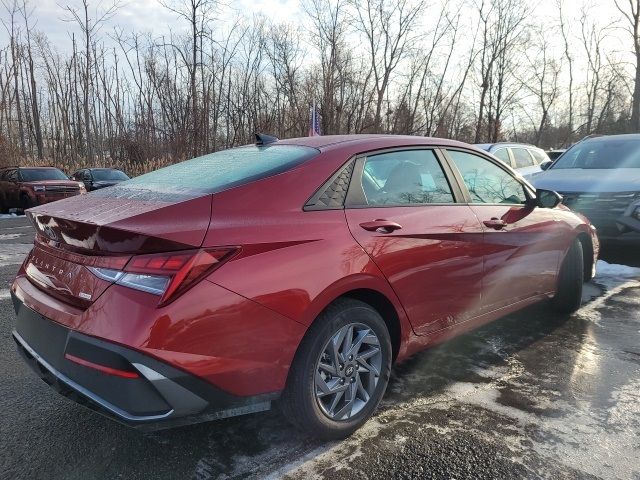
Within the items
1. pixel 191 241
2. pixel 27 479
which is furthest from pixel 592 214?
pixel 27 479

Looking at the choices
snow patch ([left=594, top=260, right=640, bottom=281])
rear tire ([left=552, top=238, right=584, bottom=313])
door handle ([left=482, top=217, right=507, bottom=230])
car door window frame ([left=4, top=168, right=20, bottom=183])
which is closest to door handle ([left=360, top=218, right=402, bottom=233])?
door handle ([left=482, top=217, right=507, bottom=230])

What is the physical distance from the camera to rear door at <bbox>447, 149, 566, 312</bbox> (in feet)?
11.5

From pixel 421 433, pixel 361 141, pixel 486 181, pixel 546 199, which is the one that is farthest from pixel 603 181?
pixel 421 433

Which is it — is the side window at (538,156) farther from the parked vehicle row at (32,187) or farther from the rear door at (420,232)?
the parked vehicle row at (32,187)

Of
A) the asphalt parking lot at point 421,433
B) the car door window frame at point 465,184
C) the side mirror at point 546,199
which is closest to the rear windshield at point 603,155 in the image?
the side mirror at point 546,199

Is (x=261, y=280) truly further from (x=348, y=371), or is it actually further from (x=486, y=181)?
(x=486, y=181)

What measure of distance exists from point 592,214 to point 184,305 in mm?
6342

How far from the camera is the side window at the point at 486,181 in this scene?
3.54m

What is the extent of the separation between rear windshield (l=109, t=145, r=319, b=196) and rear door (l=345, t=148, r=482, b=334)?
410 millimetres

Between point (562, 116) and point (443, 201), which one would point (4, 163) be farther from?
point (562, 116)

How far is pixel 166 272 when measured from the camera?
2.03m

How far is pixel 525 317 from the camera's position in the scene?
15.4 feet

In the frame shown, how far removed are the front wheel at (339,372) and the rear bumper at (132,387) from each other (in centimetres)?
24

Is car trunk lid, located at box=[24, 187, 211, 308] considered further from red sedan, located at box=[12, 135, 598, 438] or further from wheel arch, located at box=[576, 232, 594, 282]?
wheel arch, located at box=[576, 232, 594, 282]
